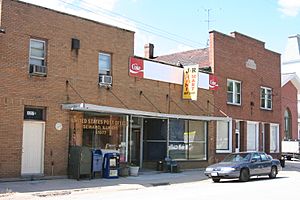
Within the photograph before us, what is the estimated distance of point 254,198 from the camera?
1424cm

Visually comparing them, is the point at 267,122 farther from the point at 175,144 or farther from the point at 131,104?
the point at 131,104

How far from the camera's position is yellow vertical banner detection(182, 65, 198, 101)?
26216mm

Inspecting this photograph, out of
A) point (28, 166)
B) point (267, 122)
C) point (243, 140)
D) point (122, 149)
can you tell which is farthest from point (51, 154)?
point (267, 122)

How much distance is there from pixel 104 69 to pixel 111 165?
4.80 meters

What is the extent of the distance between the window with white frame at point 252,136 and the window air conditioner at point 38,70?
1866 cm

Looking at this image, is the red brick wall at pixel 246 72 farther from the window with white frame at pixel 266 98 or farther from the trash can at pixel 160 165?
the trash can at pixel 160 165

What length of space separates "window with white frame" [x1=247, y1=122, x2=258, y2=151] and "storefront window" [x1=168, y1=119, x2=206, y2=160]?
647 centimetres

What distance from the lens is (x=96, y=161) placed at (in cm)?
2005

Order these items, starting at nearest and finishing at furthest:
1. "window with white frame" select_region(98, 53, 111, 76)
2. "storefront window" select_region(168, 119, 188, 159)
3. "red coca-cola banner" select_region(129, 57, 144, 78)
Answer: "window with white frame" select_region(98, 53, 111, 76), "red coca-cola banner" select_region(129, 57, 144, 78), "storefront window" select_region(168, 119, 188, 159)

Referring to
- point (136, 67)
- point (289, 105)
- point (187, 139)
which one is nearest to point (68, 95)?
point (136, 67)

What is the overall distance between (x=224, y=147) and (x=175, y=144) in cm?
568

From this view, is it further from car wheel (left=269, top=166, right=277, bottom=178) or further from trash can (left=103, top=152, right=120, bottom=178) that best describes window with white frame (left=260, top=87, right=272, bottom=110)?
trash can (left=103, top=152, right=120, bottom=178)

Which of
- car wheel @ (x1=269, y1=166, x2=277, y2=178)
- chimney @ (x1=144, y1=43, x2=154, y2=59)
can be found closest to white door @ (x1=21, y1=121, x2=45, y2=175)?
car wheel @ (x1=269, y1=166, x2=277, y2=178)

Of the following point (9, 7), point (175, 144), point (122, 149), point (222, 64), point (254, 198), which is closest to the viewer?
Answer: point (254, 198)
